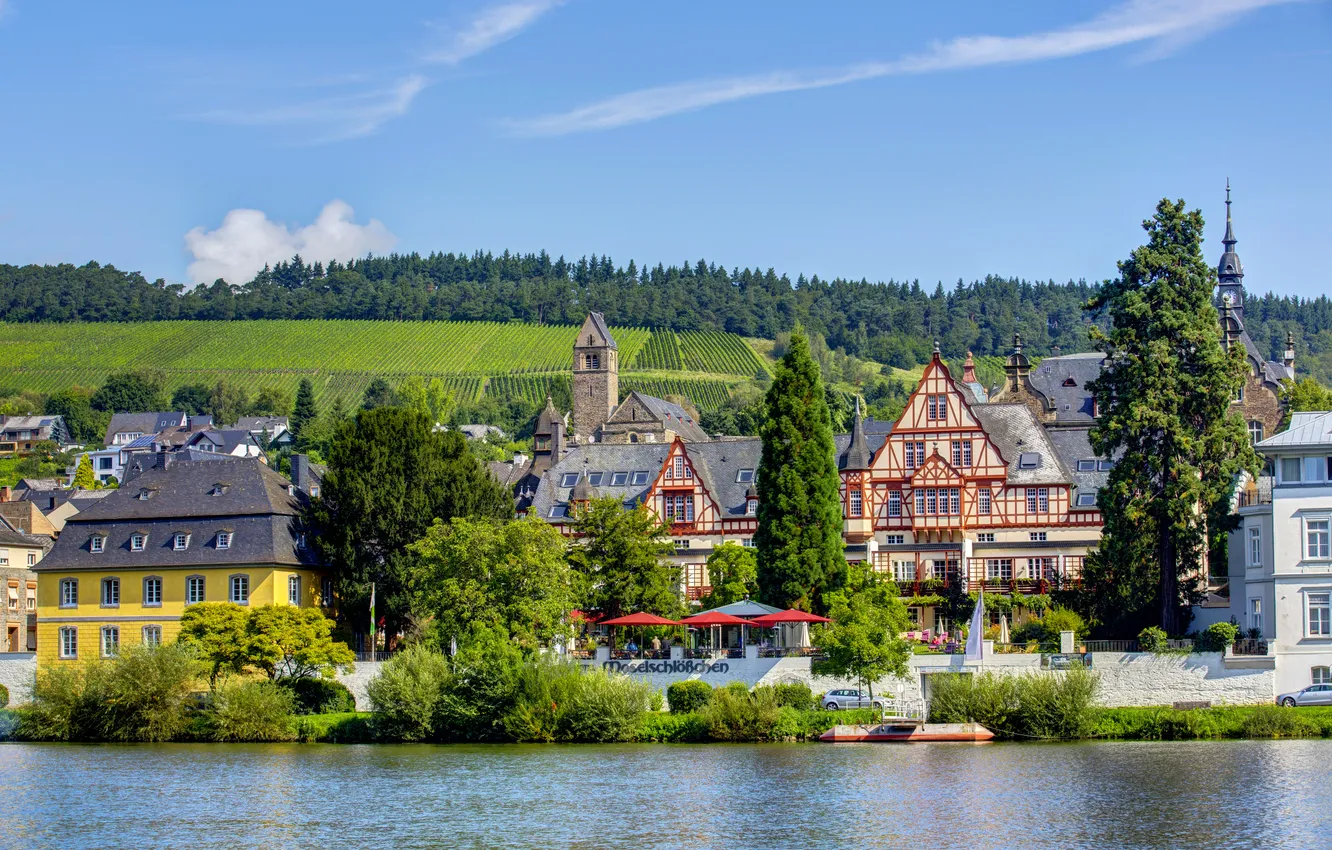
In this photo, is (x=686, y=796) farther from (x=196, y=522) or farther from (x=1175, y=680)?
(x=196, y=522)

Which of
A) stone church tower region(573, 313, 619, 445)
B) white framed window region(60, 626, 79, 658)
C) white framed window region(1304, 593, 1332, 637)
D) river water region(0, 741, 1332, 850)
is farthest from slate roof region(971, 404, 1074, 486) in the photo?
stone church tower region(573, 313, 619, 445)

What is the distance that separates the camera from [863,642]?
6225 cm

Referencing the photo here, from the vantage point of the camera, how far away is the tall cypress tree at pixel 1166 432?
6619 cm

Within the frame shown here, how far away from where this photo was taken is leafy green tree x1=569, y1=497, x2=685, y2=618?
72125 millimetres

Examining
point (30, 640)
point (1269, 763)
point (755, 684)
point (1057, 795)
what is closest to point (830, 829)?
point (1057, 795)

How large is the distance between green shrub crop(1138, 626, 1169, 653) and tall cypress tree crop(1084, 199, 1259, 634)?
321 centimetres

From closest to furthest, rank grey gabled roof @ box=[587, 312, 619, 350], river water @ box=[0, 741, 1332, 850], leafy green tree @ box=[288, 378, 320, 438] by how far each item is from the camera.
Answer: river water @ box=[0, 741, 1332, 850]
grey gabled roof @ box=[587, 312, 619, 350]
leafy green tree @ box=[288, 378, 320, 438]

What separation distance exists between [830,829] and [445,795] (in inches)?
446

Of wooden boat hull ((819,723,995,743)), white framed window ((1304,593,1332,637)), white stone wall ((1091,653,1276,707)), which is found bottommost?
wooden boat hull ((819,723,995,743))

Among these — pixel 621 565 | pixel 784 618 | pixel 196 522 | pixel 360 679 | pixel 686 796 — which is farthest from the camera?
pixel 196 522

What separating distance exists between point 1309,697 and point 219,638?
3875 cm

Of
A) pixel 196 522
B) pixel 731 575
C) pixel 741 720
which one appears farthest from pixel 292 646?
pixel 731 575

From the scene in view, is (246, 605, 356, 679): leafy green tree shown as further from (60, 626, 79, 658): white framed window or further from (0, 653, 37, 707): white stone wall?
(0, 653, 37, 707): white stone wall

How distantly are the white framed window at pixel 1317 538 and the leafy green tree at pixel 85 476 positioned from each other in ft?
377
